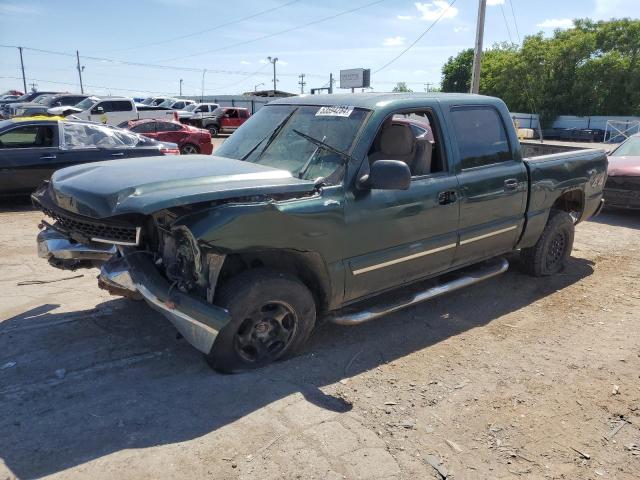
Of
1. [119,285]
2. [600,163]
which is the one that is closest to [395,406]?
[119,285]

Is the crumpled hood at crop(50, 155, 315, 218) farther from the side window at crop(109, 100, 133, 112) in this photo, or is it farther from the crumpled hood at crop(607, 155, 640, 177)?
the side window at crop(109, 100, 133, 112)

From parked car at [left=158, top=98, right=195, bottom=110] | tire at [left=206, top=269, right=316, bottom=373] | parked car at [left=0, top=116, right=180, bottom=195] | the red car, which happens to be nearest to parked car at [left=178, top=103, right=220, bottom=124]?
parked car at [left=158, top=98, right=195, bottom=110]

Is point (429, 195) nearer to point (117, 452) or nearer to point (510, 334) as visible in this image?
point (510, 334)

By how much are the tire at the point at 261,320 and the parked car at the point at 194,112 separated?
93.5ft

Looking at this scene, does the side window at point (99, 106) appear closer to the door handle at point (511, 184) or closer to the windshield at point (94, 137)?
the windshield at point (94, 137)

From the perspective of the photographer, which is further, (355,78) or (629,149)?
(355,78)

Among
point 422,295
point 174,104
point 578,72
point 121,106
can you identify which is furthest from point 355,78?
point 422,295

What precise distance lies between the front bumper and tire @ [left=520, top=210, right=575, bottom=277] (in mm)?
3828

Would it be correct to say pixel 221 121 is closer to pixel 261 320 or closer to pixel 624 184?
pixel 624 184

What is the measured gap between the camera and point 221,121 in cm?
3069

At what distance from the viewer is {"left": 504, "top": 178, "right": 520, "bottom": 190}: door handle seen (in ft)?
15.8

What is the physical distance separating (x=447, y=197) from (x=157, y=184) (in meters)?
2.30

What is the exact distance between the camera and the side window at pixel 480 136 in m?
4.56

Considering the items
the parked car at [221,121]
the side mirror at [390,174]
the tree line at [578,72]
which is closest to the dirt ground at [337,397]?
the side mirror at [390,174]
